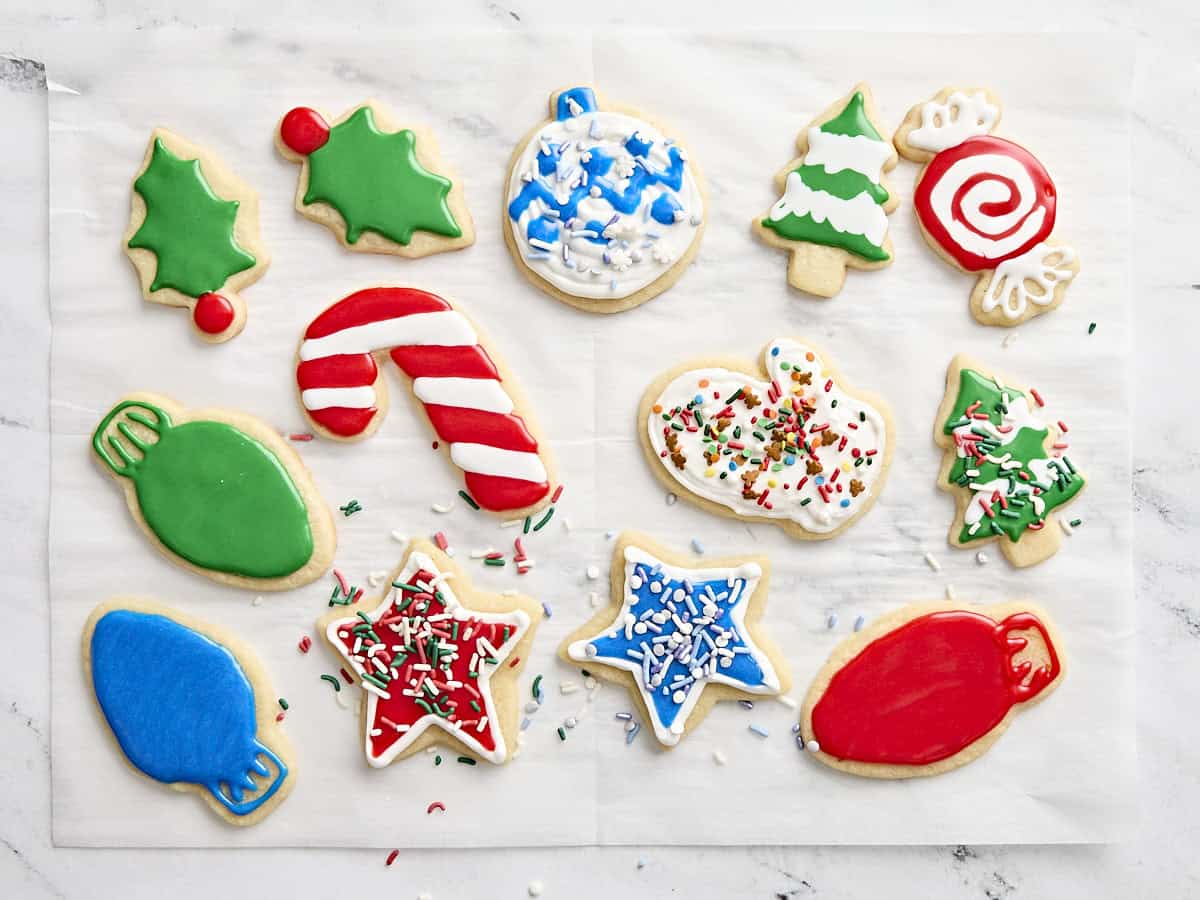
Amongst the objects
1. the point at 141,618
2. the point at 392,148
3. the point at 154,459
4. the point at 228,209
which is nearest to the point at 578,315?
the point at 392,148

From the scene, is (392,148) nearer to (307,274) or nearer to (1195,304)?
(307,274)

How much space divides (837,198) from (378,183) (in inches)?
33.6

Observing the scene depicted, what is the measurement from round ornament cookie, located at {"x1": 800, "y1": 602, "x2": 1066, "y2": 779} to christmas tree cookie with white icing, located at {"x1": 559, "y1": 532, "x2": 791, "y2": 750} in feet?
0.47

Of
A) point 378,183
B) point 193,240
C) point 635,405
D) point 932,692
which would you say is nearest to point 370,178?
point 378,183

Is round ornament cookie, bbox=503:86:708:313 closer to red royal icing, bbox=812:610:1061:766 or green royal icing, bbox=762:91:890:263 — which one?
green royal icing, bbox=762:91:890:263

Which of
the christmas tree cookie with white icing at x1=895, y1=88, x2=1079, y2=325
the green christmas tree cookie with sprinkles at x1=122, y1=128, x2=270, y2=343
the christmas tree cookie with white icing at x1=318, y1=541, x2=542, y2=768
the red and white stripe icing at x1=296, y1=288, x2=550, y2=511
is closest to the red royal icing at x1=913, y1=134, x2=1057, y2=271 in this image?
the christmas tree cookie with white icing at x1=895, y1=88, x2=1079, y2=325

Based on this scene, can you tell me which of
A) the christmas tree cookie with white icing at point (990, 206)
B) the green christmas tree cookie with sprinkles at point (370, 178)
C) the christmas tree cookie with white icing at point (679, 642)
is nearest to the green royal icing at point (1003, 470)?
the christmas tree cookie with white icing at point (990, 206)

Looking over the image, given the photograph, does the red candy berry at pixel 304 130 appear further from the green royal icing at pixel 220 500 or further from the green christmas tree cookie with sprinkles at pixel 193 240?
the green royal icing at pixel 220 500

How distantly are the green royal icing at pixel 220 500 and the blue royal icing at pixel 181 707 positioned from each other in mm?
166

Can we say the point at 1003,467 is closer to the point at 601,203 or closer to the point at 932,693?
the point at 932,693

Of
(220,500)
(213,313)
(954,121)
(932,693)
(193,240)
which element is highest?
(954,121)

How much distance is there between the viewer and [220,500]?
2.07 meters

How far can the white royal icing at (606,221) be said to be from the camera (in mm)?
2049

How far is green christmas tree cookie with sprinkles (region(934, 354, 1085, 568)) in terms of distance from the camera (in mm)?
2057
